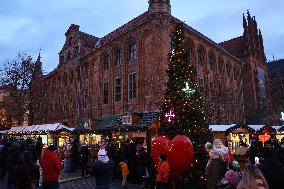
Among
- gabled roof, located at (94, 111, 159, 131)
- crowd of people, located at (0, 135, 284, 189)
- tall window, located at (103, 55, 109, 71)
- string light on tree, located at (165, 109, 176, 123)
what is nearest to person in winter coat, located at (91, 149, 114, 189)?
crowd of people, located at (0, 135, 284, 189)

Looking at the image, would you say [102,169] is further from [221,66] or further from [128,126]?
[221,66]

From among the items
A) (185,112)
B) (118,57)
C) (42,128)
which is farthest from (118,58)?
(185,112)

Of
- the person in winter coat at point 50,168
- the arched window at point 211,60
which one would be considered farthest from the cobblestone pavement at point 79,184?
the arched window at point 211,60

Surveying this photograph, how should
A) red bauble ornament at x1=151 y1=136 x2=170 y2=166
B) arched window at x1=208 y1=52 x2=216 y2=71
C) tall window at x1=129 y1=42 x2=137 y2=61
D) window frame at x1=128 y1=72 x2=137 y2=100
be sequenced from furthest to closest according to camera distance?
arched window at x1=208 y1=52 x2=216 y2=71, tall window at x1=129 y1=42 x2=137 y2=61, window frame at x1=128 y1=72 x2=137 y2=100, red bauble ornament at x1=151 y1=136 x2=170 y2=166

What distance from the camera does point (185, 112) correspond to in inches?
486

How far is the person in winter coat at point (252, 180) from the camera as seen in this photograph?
430 cm

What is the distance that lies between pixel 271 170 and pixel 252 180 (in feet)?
4.20

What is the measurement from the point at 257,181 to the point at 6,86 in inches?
1511

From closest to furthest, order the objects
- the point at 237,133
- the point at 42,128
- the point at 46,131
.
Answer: the point at 237,133 < the point at 46,131 < the point at 42,128

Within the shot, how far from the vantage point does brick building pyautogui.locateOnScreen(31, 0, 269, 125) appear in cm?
2731

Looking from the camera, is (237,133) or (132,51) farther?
(132,51)

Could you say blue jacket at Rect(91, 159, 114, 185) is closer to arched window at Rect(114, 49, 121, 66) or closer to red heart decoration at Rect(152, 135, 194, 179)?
red heart decoration at Rect(152, 135, 194, 179)

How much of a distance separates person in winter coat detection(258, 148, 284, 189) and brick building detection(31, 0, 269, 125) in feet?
66.9

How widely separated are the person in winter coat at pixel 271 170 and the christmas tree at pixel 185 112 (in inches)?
240
